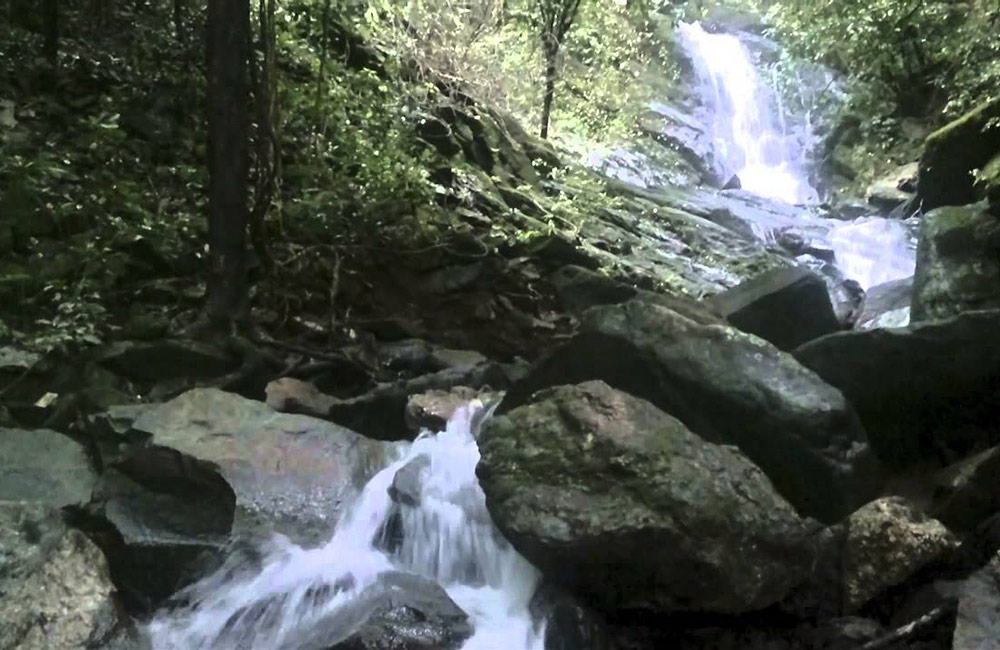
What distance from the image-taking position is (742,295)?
292 inches

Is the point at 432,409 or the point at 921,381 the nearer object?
the point at 921,381

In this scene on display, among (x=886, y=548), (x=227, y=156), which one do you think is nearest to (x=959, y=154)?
(x=886, y=548)

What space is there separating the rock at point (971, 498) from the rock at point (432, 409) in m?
3.30

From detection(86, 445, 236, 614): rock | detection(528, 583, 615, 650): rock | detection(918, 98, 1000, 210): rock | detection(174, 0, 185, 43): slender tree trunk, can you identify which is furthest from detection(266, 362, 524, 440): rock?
detection(918, 98, 1000, 210): rock

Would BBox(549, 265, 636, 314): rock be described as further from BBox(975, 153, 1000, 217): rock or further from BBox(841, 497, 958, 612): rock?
BBox(841, 497, 958, 612): rock

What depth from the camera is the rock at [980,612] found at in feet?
13.3

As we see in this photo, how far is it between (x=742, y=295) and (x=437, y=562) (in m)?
3.68

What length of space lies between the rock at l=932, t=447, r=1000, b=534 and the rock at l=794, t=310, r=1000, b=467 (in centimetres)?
46

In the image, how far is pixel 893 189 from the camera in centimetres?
1544

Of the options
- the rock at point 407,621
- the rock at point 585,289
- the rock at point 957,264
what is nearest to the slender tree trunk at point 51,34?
the rock at point 585,289

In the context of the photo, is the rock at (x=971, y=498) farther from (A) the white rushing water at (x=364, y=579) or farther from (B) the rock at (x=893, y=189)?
(B) the rock at (x=893, y=189)

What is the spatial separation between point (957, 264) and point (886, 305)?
245cm

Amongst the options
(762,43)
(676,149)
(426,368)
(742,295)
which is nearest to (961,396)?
(742,295)

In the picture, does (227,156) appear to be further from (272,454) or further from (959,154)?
(959,154)
